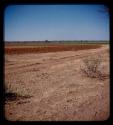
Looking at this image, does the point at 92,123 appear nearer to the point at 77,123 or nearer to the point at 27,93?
the point at 77,123

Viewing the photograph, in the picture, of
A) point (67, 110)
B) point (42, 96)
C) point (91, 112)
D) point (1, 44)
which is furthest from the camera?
point (42, 96)

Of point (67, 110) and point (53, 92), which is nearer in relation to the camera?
point (67, 110)

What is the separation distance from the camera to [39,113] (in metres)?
5.04

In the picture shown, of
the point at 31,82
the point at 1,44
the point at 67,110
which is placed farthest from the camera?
the point at 31,82

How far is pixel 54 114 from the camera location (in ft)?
15.7

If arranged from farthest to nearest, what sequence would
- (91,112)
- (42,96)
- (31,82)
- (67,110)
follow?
(31,82)
(42,96)
(67,110)
(91,112)

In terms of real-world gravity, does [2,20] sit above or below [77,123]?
above

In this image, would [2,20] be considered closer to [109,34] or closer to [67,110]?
[109,34]

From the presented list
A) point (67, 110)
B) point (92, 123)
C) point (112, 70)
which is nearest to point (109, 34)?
point (112, 70)
